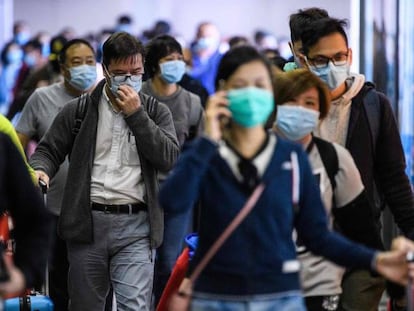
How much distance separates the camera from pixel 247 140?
508cm

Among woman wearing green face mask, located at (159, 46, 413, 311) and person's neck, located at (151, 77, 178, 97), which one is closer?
woman wearing green face mask, located at (159, 46, 413, 311)

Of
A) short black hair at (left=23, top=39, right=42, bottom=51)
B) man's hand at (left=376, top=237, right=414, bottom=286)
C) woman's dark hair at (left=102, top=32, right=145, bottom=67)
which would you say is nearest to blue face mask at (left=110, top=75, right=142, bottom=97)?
woman's dark hair at (left=102, top=32, right=145, bottom=67)

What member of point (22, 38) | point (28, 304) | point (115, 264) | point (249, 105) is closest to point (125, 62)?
point (115, 264)

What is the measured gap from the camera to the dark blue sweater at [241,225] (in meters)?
4.93

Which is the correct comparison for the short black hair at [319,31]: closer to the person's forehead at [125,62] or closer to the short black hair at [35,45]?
the person's forehead at [125,62]

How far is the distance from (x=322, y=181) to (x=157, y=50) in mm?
4433

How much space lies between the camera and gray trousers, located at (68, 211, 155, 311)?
7324mm

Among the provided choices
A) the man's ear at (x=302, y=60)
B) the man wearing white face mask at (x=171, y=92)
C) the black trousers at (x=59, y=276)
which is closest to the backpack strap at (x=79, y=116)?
the man's ear at (x=302, y=60)

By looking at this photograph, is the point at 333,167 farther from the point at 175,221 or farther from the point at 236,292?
the point at 175,221

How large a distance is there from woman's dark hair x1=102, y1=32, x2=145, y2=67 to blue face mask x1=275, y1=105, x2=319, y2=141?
1.57 metres

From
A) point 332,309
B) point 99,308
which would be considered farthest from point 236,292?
point 99,308

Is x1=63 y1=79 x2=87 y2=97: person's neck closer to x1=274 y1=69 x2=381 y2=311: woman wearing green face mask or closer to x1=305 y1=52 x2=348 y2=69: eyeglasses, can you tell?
x1=305 y1=52 x2=348 y2=69: eyeglasses

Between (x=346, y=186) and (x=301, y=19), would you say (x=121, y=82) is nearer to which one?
(x=301, y=19)

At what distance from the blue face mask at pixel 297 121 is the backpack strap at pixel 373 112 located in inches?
26.5
